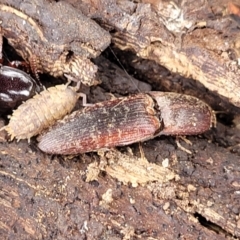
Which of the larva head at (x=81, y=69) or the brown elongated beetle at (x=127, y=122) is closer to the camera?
the brown elongated beetle at (x=127, y=122)

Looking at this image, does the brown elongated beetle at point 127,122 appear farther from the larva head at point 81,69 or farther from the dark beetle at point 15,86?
the dark beetle at point 15,86

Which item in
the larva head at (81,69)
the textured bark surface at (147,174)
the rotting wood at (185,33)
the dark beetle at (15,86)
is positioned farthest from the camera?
the dark beetle at (15,86)

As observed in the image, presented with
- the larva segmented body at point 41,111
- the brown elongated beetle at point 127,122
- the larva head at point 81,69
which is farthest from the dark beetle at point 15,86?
the brown elongated beetle at point 127,122

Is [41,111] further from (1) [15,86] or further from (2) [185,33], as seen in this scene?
(2) [185,33]

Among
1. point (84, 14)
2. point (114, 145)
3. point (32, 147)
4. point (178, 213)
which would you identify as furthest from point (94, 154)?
point (84, 14)

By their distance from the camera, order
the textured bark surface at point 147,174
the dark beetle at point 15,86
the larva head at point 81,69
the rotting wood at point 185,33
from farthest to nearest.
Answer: the dark beetle at point 15,86 < the larva head at point 81,69 < the rotting wood at point 185,33 < the textured bark surface at point 147,174

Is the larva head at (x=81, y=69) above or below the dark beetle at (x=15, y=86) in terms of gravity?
above

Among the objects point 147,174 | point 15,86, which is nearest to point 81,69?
point 15,86

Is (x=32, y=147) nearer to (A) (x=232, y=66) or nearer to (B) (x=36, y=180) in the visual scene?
Result: (B) (x=36, y=180)
